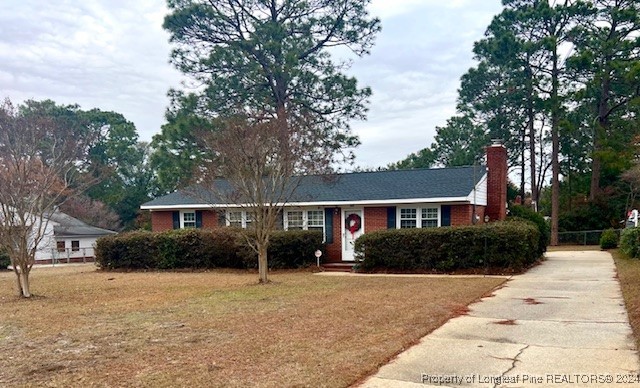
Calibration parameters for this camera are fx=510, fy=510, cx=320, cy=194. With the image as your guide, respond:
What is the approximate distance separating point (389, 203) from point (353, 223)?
1658 mm

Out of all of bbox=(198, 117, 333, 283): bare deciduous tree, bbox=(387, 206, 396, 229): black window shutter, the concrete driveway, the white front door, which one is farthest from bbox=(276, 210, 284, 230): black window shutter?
the concrete driveway

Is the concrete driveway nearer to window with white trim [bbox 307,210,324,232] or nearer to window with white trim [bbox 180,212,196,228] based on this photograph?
window with white trim [bbox 307,210,324,232]

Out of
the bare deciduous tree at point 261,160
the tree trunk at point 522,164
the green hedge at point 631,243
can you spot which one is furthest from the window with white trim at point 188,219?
the tree trunk at point 522,164

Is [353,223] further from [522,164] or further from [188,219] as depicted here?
[522,164]

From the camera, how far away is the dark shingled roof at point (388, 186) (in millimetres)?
17375

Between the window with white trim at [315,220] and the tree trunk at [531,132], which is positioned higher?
the tree trunk at [531,132]

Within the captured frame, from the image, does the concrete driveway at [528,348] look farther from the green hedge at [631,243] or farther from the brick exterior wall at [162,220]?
the brick exterior wall at [162,220]

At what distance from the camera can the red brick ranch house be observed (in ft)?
56.2

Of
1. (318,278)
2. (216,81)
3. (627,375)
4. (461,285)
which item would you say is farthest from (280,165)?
(216,81)

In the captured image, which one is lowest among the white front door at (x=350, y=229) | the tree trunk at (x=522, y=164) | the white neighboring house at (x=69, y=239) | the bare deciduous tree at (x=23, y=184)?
the white neighboring house at (x=69, y=239)

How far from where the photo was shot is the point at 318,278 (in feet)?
46.4

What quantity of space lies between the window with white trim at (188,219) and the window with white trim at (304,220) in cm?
429

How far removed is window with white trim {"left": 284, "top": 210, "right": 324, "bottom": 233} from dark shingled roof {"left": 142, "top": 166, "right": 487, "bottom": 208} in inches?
24.9

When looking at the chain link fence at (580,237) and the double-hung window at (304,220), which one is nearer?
the double-hung window at (304,220)
